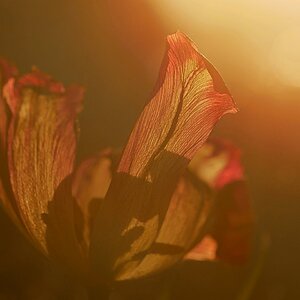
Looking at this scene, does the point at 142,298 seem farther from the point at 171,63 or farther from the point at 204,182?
the point at 171,63

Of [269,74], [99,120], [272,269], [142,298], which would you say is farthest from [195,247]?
[269,74]

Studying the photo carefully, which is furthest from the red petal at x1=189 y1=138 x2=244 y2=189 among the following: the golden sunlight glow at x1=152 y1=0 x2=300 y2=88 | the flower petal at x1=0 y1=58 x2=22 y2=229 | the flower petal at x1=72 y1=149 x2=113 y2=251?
the golden sunlight glow at x1=152 y1=0 x2=300 y2=88

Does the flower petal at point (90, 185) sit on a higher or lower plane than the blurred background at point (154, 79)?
higher

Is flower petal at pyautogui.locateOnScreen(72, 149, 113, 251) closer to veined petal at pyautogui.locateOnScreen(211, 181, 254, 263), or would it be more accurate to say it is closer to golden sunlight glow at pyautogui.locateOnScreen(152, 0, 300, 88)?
veined petal at pyautogui.locateOnScreen(211, 181, 254, 263)

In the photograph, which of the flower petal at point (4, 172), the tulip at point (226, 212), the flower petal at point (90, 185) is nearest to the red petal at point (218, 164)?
the tulip at point (226, 212)

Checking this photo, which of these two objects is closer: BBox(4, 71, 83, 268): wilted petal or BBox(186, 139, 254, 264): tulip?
BBox(4, 71, 83, 268): wilted petal

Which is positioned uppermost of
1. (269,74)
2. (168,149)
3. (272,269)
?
(168,149)

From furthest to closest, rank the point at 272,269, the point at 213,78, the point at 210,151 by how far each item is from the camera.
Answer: the point at 272,269
the point at 210,151
the point at 213,78

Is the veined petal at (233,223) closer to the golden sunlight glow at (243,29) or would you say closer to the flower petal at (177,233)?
the flower petal at (177,233)
